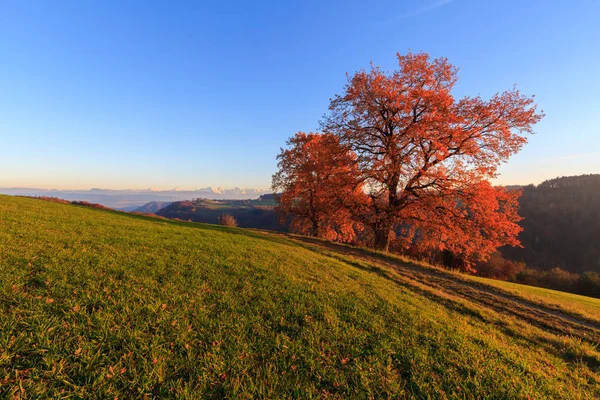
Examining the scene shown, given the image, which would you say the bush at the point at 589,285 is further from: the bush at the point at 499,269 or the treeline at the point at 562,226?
the treeline at the point at 562,226

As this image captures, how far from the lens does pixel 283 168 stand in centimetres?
2950

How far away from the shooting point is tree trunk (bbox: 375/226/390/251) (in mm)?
19609

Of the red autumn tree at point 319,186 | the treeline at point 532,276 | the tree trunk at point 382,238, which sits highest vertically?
the red autumn tree at point 319,186

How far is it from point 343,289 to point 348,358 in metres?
3.66

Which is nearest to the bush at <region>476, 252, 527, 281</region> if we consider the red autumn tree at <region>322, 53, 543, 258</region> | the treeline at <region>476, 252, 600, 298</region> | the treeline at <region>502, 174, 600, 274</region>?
the treeline at <region>476, 252, 600, 298</region>

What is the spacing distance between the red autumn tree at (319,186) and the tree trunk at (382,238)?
7.92 feet

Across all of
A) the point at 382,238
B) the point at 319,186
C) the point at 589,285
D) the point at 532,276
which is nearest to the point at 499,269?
the point at 532,276

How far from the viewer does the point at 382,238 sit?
20047 millimetres

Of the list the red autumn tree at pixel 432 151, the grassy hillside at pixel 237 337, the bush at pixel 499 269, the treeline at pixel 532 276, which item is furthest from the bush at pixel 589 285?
the grassy hillside at pixel 237 337

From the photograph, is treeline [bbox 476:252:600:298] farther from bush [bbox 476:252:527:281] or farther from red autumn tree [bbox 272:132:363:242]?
red autumn tree [bbox 272:132:363:242]

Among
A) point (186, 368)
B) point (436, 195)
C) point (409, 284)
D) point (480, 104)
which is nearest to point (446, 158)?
point (436, 195)

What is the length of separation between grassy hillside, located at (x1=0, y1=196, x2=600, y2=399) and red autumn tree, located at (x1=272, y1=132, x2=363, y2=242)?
12.4 metres

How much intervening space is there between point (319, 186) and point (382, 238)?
26.9ft

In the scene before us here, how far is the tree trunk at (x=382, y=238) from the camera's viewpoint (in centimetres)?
1961
